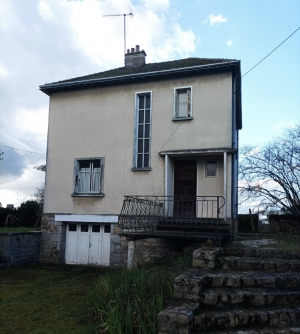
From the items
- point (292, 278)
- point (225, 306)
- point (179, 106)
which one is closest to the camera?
point (225, 306)

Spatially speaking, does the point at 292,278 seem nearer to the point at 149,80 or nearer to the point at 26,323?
the point at 26,323

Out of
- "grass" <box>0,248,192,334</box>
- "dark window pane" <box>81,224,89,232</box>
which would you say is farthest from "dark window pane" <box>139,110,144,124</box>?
"grass" <box>0,248,192,334</box>

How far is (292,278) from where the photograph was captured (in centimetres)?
518

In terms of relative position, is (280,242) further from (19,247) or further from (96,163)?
(19,247)

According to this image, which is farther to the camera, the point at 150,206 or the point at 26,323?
the point at 150,206

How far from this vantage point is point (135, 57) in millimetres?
14391

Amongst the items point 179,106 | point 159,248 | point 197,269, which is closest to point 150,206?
point 159,248

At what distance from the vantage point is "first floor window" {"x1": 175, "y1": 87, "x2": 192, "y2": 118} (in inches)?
457

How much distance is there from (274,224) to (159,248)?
31.1 feet

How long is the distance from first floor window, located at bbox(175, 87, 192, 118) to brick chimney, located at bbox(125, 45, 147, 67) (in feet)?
10.8

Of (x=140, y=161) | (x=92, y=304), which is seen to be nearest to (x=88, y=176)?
(x=140, y=161)

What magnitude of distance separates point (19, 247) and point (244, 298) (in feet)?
31.2

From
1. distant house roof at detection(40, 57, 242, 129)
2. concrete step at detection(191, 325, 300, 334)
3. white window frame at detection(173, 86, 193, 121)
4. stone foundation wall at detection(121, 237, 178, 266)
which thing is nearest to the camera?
concrete step at detection(191, 325, 300, 334)

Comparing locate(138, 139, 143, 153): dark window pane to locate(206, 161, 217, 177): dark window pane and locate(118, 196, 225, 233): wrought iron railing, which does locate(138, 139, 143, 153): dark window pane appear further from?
locate(206, 161, 217, 177): dark window pane
